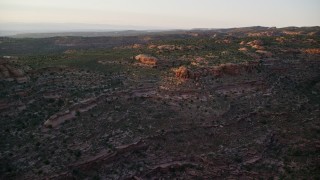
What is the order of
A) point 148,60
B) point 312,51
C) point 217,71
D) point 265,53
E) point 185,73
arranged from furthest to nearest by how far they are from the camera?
point 312,51, point 265,53, point 148,60, point 217,71, point 185,73

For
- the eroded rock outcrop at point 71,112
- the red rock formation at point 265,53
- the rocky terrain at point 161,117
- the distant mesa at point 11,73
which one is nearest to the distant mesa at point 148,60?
the rocky terrain at point 161,117

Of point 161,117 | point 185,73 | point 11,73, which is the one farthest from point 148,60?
point 11,73

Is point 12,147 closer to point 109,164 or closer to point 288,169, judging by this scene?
point 109,164

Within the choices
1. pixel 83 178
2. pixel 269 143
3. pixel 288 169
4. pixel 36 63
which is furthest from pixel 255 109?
pixel 36 63

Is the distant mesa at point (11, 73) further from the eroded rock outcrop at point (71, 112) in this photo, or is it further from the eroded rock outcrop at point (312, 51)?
the eroded rock outcrop at point (312, 51)

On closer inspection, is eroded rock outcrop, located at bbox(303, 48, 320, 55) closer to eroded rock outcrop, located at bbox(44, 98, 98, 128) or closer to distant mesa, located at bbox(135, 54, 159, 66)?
distant mesa, located at bbox(135, 54, 159, 66)

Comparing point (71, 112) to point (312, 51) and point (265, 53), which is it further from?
point (312, 51)

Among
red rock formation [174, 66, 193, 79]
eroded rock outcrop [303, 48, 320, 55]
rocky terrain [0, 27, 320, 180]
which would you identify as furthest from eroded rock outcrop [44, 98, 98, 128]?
eroded rock outcrop [303, 48, 320, 55]

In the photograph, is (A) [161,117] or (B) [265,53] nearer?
(A) [161,117]

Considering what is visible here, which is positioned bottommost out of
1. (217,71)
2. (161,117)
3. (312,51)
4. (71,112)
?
(161,117)
